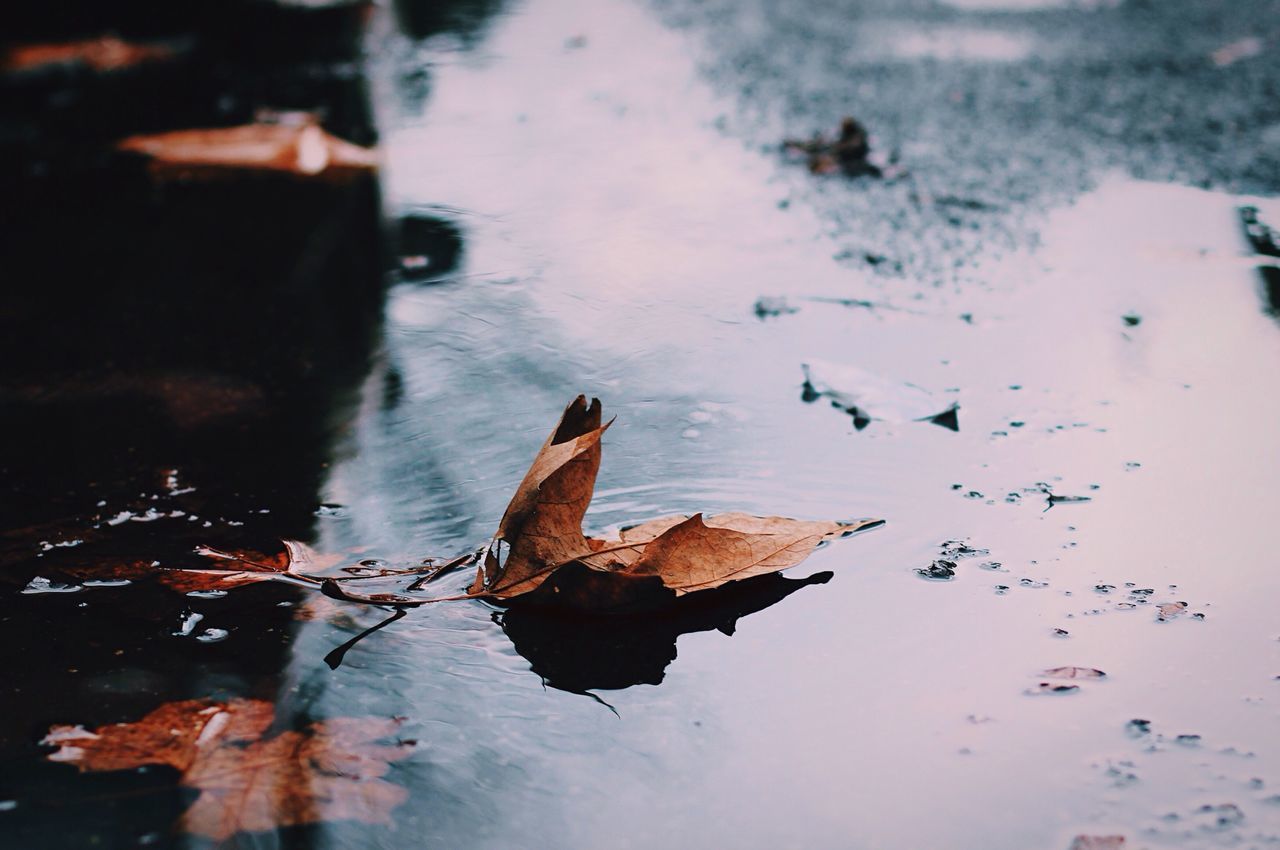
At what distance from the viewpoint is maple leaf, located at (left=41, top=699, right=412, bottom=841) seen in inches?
37.3

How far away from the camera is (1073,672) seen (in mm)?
1095

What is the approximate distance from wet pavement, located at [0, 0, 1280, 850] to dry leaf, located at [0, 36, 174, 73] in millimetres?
1909

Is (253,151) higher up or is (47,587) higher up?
(253,151)

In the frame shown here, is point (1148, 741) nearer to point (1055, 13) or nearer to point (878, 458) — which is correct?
point (878, 458)

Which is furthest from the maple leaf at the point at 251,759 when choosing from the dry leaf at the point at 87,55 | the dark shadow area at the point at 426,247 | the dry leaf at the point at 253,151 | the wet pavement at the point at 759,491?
the dry leaf at the point at 87,55

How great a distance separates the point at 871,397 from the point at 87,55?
3.84 meters

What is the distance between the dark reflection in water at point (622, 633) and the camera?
111cm

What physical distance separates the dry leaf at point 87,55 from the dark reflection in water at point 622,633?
372cm

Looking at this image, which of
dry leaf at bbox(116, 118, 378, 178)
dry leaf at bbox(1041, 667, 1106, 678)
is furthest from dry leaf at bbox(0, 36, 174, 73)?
dry leaf at bbox(1041, 667, 1106, 678)

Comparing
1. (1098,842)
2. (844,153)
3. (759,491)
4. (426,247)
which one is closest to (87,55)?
(426,247)

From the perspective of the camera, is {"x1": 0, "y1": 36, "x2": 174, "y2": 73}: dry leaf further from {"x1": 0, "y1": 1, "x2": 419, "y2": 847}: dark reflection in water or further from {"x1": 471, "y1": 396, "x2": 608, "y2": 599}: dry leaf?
{"x1": 471, "y1": 396, "x2": 608, "y2": 599}: dry leaf

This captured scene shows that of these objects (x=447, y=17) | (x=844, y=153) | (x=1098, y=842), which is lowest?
(x=1098, y=842)

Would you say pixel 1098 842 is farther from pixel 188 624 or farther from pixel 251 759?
pixel 188 624

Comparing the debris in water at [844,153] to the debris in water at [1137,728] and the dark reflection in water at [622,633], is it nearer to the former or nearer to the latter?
the dark reflection in water at [622,633]
